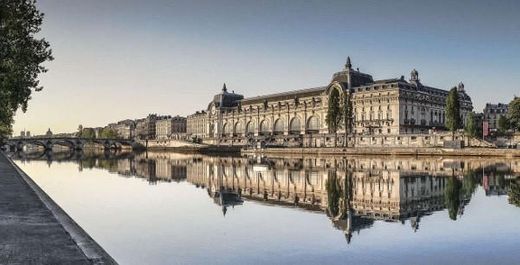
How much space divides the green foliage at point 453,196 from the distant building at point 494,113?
468 ft

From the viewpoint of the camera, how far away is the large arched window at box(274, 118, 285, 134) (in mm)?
152038

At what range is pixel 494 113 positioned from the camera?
167 metres

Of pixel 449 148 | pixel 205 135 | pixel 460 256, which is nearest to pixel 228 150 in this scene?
pixel 205 135

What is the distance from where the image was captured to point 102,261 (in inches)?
382

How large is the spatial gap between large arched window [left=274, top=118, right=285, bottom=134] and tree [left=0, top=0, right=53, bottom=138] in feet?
391

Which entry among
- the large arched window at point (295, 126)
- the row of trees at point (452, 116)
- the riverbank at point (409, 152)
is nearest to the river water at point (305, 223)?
the riverbank at point (409, 152)

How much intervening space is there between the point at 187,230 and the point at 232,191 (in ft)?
44.8

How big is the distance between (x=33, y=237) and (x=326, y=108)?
125791 millimetres

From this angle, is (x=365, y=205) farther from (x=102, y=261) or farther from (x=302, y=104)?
(x=302, y=104)

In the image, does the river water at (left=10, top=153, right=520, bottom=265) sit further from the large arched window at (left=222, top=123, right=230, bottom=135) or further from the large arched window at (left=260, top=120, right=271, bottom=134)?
the large arched window at (left=222, top=123, right=230, bottom=135)

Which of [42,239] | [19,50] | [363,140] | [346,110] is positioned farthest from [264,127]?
[42,239]

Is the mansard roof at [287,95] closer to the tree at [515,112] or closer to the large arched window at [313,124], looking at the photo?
the large arched window at [313,124]

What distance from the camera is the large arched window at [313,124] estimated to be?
455ft

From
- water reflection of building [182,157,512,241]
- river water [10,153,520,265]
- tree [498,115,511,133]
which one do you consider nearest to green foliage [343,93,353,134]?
tree [498,115,511,133]
